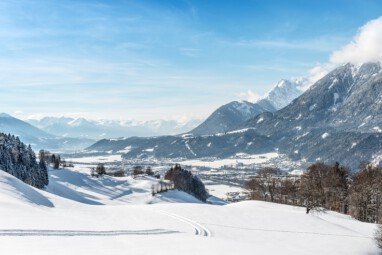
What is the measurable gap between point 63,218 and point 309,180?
75.8 m

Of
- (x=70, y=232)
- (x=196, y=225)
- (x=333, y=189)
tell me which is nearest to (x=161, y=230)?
(x=196, y=225)

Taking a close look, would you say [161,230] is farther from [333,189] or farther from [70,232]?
[333,189]

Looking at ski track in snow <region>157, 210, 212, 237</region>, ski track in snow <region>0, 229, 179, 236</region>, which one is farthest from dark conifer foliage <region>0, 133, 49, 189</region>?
ski track in snow <region>0, 229, 179, 236</region>

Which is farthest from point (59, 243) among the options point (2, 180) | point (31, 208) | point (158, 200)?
point (158, 200)

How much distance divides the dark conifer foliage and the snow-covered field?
79.5 metres

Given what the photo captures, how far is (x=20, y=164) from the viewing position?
145625 mm

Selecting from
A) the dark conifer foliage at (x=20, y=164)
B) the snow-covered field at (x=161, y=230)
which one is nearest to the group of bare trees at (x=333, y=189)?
the snow-covered field at (x=161, y=230)

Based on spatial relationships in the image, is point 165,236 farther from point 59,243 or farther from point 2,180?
point 2,180

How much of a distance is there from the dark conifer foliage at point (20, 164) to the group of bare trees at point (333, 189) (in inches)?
2963

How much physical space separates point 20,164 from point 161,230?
12141 cm

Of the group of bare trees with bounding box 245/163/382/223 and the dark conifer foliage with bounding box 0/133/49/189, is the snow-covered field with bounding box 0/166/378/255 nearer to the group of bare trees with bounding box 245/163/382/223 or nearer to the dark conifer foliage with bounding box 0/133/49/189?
the group of bare trees with bounding box 245/163/382/223

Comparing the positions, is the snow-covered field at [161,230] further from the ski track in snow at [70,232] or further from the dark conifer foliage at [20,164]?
the dark conifer foliage at [20,164]

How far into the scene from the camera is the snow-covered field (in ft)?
91.9

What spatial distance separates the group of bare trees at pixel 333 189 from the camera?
273ft
